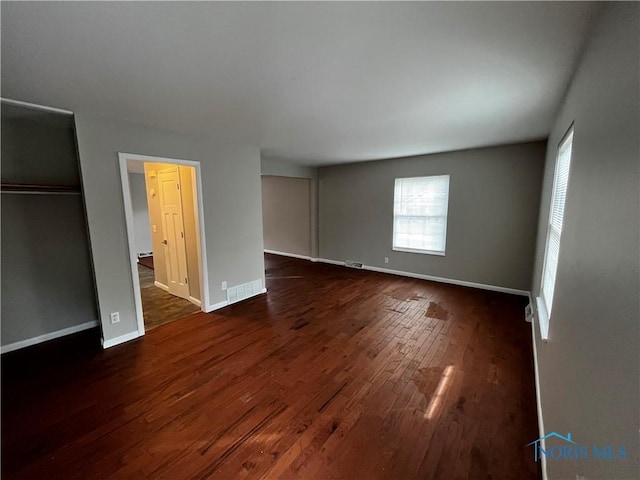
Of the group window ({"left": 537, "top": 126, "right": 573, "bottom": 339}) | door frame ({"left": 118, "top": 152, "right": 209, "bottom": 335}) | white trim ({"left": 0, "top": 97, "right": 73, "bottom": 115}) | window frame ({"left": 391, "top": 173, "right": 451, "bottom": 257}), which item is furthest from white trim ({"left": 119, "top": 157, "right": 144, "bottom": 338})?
window frame ({"left": 391, "top": 173, "right": 451, "bottom": 257})

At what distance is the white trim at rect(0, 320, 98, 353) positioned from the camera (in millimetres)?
2729

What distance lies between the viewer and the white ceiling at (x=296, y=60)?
1.24 metres

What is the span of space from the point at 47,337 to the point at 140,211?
5097 millimetres

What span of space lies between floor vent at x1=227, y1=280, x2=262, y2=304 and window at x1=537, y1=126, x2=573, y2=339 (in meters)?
3.64

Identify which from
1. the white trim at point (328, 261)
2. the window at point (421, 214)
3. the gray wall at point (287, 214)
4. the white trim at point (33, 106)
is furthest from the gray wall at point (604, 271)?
the gray wall at point (287, 214)

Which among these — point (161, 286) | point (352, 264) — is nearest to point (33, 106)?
point (161, 286)

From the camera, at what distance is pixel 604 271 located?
907 mm

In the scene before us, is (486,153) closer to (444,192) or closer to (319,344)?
(444,192)

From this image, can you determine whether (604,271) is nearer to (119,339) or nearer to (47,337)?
(119,339)

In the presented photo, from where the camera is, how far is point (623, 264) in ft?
2.50

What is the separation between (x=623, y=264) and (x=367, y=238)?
5116 millimetres

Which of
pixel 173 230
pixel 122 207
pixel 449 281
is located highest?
pixel 122 207

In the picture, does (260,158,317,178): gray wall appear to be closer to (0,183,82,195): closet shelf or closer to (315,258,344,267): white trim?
(315,258,344,267): white trim

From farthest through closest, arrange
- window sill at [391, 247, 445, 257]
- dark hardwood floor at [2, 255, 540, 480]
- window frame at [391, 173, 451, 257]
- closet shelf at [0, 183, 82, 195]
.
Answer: window sill at [391, 247, 445, 257], window frame at [391, 173, 451, 257], closet shelf at [0, 183, 82, 195], dark hardwood floor at [2, 255, 540, 480]
